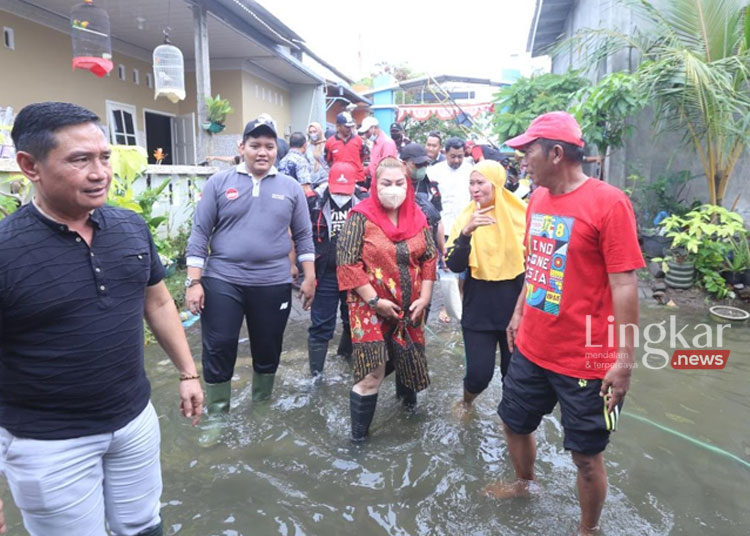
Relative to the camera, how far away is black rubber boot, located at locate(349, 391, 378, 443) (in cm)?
333

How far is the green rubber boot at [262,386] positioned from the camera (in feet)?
12.8

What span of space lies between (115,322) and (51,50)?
9117mm

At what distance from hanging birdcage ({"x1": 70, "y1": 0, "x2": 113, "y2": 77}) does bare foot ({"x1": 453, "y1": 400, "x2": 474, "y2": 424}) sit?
631 centimetres

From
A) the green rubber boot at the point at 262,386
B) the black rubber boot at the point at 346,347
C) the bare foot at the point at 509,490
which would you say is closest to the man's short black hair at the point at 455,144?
the black rubber boot at the point at 346,347

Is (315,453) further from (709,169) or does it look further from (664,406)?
(709,169)

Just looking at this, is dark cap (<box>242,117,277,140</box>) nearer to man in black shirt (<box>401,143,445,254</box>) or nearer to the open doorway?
man in black shirt (<box>401,143,445,254</box>)

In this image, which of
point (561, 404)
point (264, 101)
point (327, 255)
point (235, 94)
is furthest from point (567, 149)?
point (264, 101)

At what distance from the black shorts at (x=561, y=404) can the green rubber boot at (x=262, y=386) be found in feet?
6.07

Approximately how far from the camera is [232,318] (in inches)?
135

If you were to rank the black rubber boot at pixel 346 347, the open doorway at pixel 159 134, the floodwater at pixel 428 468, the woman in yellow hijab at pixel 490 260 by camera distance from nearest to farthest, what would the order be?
1. the floodwater at pixel 428 468
2. the woman in yellow hijab at pixel 490 260
3. the black rubber boot at pixel 346 347
4. the open doorway at pixel 159 134

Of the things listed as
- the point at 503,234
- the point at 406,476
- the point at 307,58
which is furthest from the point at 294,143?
the point at 307,58

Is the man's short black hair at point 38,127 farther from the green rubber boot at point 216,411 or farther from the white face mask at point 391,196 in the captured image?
the green rubber boot at point 216,411

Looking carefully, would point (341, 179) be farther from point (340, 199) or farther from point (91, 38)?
point (91, 38)

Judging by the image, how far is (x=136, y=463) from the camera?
77.4 inches
